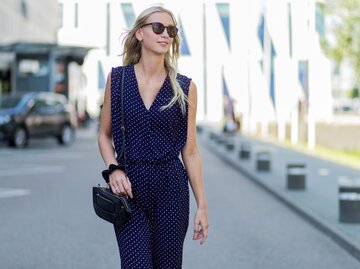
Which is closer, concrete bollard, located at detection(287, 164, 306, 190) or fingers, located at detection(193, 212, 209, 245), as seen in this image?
fingers, located at detection(193, 212, 209, 245)

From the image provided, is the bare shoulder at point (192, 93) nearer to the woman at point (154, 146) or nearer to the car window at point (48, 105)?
the woman at point (154, 146)

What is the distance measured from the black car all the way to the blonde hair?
64.6 feet

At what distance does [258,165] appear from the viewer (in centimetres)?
1523

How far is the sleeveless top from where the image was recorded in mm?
3379

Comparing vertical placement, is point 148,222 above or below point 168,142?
below

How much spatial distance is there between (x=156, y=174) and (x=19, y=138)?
20.8 m

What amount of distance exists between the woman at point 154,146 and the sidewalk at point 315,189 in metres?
3.78

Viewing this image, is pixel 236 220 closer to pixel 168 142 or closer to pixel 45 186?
pixel 45 186

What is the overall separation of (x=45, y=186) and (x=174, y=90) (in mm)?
10061

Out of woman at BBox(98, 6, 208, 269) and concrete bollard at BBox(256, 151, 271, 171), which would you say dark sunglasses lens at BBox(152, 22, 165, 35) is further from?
concrete bollard at BBox(256, 151, 271, 171)

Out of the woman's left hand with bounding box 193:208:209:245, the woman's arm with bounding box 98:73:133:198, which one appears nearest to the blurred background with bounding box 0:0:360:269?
the woman's arm with bounding box 98:73:133:198

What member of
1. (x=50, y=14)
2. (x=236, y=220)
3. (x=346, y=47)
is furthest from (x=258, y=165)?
(x=50, y=14)

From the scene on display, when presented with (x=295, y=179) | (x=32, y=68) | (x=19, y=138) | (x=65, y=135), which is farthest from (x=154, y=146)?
(x=32, y=68)

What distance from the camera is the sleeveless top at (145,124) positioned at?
3.38m
